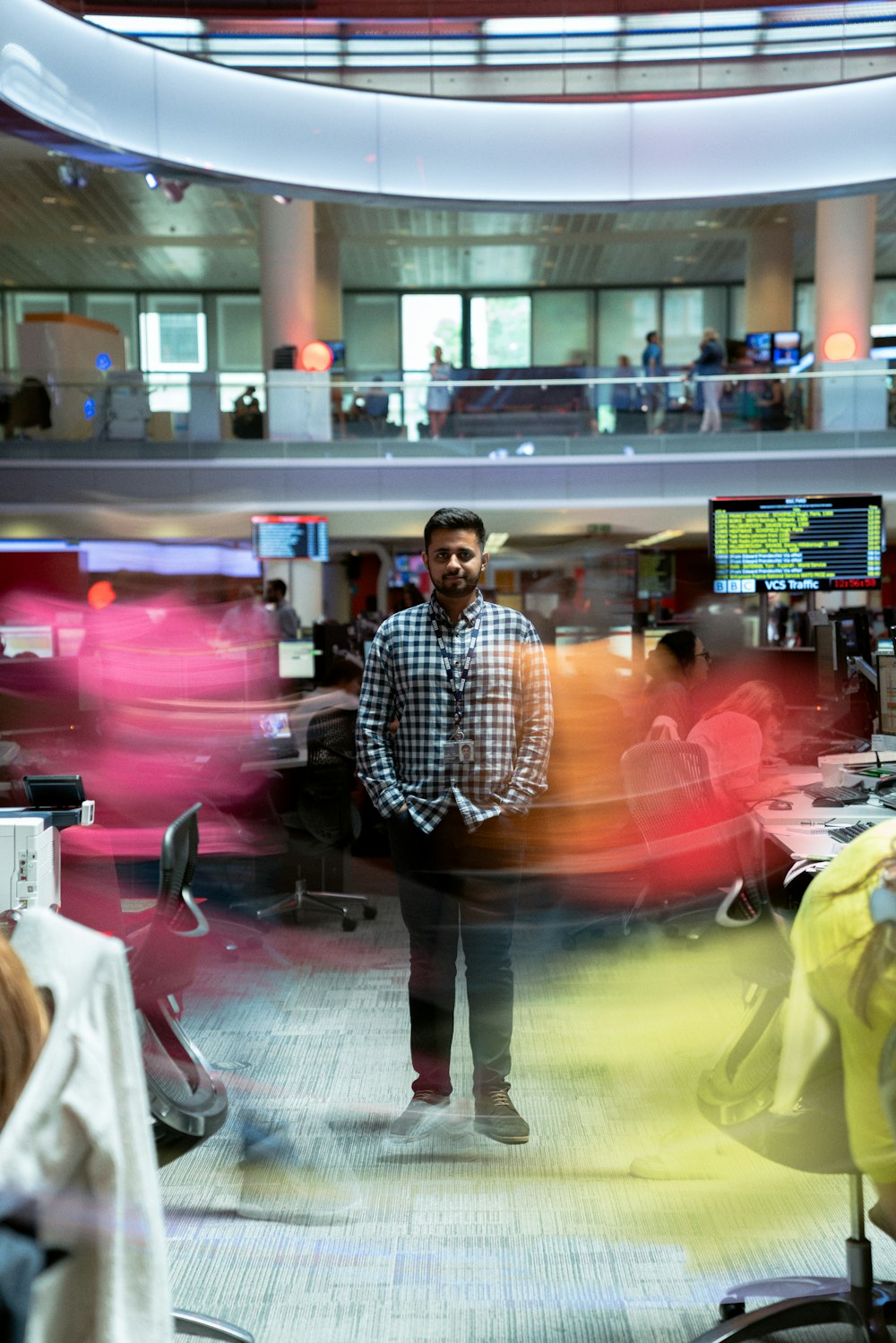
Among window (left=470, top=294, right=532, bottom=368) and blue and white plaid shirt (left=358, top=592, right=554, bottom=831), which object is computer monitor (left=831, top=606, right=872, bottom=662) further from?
window (left=470, top=294, right=532, bottom=368)

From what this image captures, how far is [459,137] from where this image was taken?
8562 millimetres

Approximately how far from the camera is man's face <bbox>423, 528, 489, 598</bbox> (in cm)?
301

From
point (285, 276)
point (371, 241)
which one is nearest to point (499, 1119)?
point (285, 276)

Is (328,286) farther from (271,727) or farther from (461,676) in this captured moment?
(461,676)

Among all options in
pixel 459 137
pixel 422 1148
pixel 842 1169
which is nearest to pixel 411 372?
pixel 459 137

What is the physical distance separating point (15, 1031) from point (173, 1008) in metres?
1.19

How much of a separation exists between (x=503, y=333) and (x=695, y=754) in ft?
62.5

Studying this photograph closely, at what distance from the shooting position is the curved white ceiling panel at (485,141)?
7.96 metres

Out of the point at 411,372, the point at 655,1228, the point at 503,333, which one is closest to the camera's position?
the point at 655,1228

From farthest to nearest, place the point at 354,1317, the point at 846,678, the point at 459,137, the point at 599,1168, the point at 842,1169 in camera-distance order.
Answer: the point at 459,137 < the point at 846,678 < the point at 599,1168 < the point at 354,1317 < the point at 842,1169

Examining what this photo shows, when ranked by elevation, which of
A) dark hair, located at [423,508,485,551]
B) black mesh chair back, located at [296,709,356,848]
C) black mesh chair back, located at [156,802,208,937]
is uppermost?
dark hair, located at [423,508,485,551]

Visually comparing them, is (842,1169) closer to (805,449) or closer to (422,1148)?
(422,1148)

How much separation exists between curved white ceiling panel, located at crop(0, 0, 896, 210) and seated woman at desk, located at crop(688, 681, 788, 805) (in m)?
5.13

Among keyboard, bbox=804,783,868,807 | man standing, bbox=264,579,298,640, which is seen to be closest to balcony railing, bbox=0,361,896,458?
man standing, bbox=264,579,298,640
